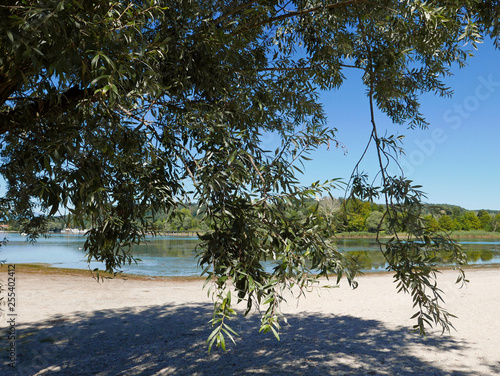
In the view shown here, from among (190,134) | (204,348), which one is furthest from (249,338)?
(190,134)

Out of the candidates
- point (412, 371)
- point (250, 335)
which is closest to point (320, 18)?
point (412, 371)

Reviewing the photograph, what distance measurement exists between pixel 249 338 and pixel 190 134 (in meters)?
5.02

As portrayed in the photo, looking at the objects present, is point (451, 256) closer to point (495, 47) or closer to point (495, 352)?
point (495, 47)

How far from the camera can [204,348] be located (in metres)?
6.42

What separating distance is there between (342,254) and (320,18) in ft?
11.0

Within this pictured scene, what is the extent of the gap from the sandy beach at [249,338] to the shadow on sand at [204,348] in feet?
0.05

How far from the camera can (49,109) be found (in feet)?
10.3

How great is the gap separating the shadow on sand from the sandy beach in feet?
0.05

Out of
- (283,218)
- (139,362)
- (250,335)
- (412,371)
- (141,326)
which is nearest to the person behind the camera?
(283,218)

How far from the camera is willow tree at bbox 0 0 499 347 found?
2004mm

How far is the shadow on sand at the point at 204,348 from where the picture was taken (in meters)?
5.42

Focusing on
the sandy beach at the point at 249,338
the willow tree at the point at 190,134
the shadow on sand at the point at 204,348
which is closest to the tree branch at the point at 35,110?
the willow tree at the point at 190,134

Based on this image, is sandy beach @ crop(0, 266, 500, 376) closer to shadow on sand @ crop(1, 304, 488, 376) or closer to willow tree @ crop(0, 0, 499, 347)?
shadow on sand @ crop(1, 304, 488, 376)

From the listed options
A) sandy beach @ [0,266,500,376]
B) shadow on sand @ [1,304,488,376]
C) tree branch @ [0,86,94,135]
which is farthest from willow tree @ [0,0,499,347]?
shadow on sand @ [1,304,488,376]
